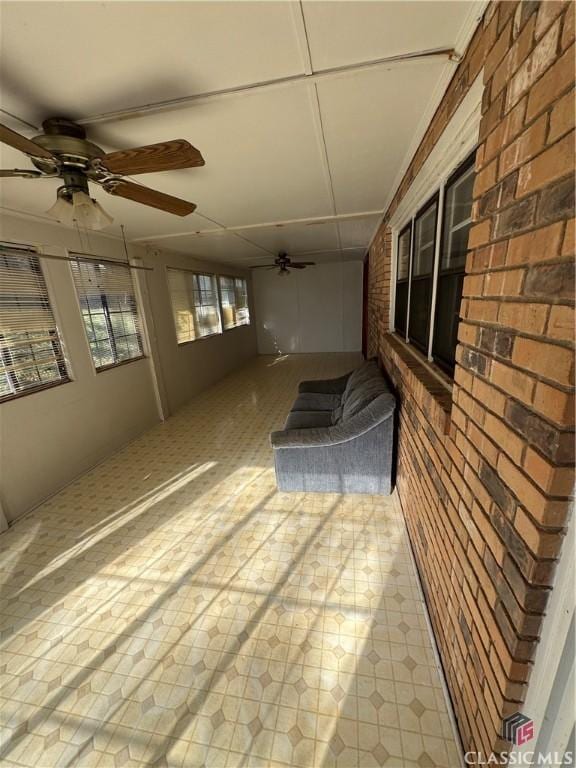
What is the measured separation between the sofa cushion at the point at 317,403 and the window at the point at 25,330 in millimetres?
2349

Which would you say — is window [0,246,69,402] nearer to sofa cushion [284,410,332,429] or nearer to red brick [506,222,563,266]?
sofa cushion [284,410,332,429]

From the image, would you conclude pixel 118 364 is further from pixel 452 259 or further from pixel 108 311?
pixel 452 259

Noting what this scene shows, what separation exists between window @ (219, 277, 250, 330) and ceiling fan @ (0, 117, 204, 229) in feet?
15.9

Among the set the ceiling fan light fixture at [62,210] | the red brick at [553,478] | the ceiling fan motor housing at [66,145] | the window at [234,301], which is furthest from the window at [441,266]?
the window at [234,301]

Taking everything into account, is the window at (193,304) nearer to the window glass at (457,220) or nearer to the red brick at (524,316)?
the window glass at (457,220)

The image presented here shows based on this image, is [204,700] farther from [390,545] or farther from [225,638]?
[390,545]

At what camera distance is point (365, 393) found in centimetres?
239

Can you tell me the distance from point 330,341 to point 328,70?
6952 millimetres

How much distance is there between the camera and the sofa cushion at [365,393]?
2.26 meters

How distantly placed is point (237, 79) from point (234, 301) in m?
5.93

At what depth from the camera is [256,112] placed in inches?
49.7

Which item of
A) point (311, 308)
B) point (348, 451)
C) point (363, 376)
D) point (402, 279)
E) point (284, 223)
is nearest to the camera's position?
point (348, 451)

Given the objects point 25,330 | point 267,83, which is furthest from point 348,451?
point 25,330

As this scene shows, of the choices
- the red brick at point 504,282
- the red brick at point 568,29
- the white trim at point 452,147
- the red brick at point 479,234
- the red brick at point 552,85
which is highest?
the white trim at point 452,147
